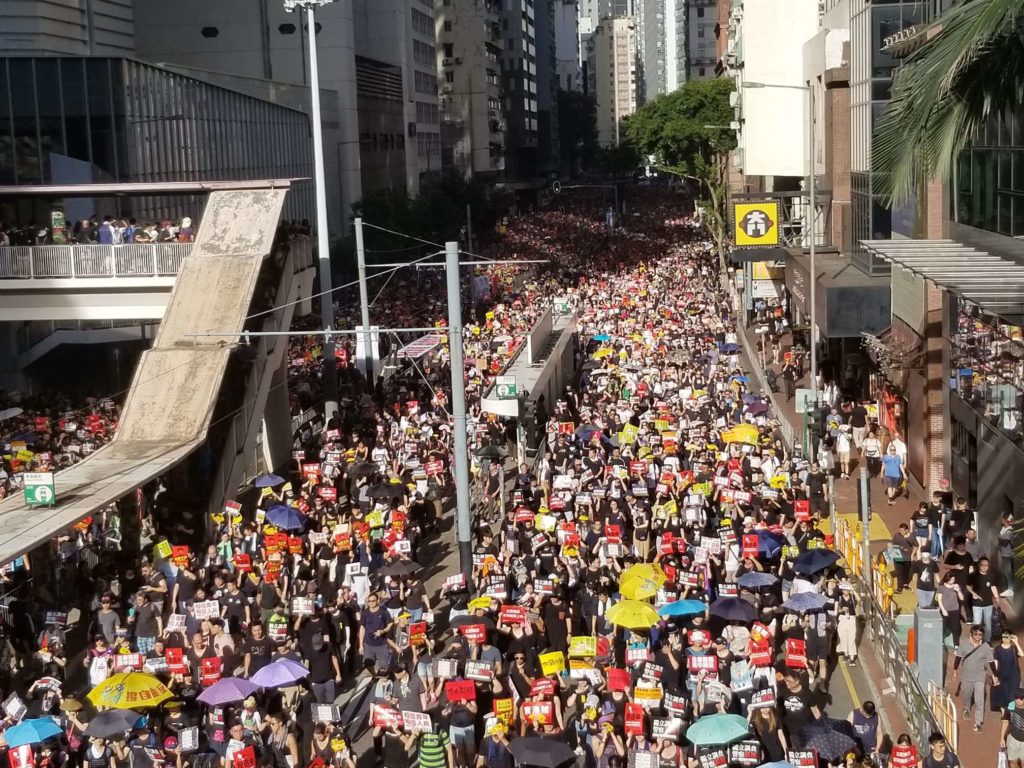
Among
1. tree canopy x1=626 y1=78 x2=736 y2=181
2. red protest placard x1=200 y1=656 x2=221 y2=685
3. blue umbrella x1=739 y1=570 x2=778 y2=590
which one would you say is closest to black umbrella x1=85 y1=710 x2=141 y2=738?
red protest placard x1=200 y1=656 x2=221 y2=685

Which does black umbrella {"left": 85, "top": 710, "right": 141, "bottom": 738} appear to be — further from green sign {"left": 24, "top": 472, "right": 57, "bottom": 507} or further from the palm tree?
the palm tree

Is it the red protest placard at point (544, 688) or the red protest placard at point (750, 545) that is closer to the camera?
the red protest placard at point (544, 688)

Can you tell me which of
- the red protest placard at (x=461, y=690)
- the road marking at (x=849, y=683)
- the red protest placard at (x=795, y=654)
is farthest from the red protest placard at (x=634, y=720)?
the road marking at (x=849, y=683)

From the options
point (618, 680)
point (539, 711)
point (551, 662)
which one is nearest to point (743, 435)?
point (551, 662)

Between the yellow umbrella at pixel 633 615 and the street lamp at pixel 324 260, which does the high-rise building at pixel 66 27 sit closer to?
the street lamp at pixel 324 260

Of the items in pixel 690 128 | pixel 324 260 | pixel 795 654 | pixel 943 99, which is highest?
pixel 690 128

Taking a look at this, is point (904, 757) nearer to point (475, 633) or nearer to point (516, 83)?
point (475, 633)
